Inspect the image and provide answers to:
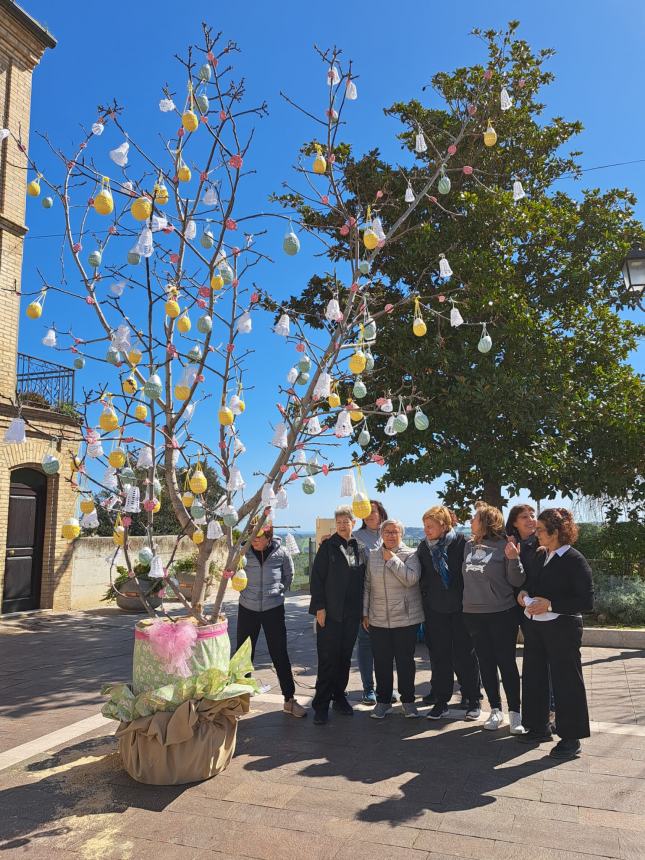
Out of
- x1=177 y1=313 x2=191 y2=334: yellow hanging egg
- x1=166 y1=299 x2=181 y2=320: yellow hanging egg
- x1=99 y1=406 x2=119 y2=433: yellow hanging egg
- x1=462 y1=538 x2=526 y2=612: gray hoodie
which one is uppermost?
x1=166 y1=299 x2=181 y2=320: yellow hanging egg

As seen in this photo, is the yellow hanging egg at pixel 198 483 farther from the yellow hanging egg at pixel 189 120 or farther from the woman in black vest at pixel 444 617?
the woman in black vest at pixel 444 617

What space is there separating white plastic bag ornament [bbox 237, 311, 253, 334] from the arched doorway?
10.1 meters

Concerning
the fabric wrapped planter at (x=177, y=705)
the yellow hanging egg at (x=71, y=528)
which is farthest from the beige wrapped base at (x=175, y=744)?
the yellow hanging egg at (x=71, y=528)

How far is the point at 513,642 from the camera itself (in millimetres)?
5270

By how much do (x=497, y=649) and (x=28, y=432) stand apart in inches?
392

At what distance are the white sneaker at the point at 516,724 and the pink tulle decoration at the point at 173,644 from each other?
2.63 m

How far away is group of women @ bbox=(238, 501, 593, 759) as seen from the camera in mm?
5062

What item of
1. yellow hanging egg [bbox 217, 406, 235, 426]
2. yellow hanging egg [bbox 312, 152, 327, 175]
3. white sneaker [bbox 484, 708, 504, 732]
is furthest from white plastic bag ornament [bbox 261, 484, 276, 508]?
white sneaker [bbox 484, 708, 504, 732]

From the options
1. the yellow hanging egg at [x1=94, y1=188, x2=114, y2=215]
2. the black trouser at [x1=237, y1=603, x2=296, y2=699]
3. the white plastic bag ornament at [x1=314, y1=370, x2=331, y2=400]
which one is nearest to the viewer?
the yellow hanging egg at [x1=94, y1=188, x2=114, y2=215]

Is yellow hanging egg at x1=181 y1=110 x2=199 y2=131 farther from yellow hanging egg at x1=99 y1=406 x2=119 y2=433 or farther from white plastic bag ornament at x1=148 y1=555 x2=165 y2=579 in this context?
white plastic bag ornament at x1=148 y1=555 x2=165 y2=579

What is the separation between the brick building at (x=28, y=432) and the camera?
12.6 m

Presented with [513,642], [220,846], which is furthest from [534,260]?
[220,846]

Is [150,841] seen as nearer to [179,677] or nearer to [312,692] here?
[179,677]

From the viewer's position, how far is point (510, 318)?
405 inches
